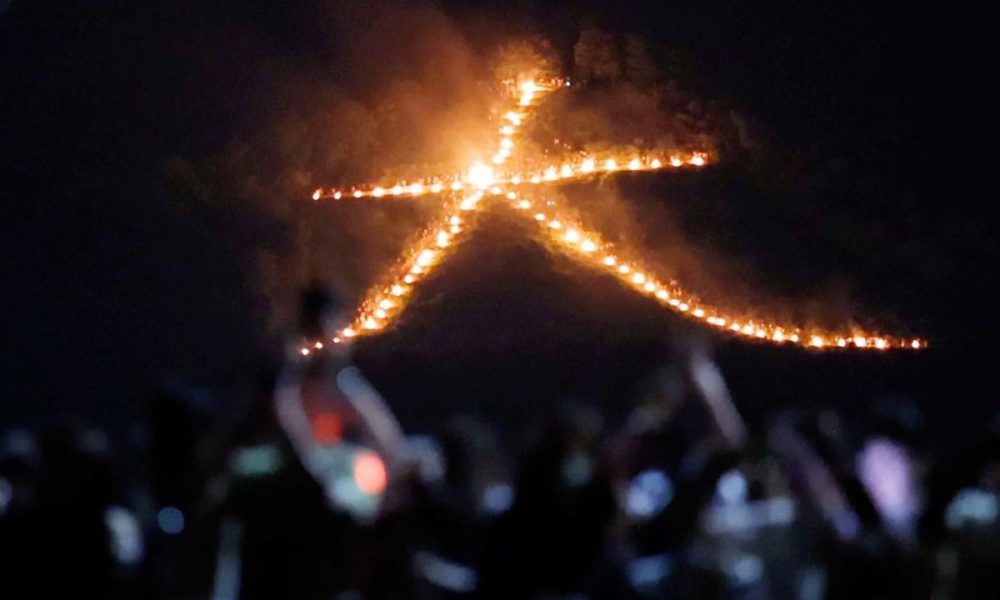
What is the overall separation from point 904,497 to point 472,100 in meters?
3.69

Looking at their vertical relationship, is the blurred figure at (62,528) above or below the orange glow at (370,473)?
above

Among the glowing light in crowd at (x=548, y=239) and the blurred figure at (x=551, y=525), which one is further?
the glowing light in crowd at (x=548, y=239)

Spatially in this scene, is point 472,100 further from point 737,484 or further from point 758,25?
point 737,484

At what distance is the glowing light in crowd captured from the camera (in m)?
7.75

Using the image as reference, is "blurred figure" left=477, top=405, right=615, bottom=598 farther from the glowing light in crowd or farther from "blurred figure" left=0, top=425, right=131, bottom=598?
the glowing light in crowd

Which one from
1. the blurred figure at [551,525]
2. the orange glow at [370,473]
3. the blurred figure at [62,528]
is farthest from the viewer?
the orange glow at [370,473]

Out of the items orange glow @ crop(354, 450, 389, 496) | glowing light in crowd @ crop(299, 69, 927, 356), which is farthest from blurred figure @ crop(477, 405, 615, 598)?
glowing light in crowd @ crop(299, 69, 927, 356)

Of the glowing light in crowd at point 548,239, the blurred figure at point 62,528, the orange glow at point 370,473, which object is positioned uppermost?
the blurred figure at point 62,528

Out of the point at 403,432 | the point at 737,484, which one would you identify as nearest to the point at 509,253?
the point at 403,432

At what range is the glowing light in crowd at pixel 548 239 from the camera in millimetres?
7750

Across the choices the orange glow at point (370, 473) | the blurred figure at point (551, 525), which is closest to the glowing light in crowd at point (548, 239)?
the orange glow at point (370, 473)

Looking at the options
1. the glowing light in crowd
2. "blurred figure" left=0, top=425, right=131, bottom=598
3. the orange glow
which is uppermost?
"blurred figure" left=0, top=425, right=131, bottom=598

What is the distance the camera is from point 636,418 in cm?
630

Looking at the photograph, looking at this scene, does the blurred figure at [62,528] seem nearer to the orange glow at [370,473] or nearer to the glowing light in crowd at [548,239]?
the orange glow at [370,473]
